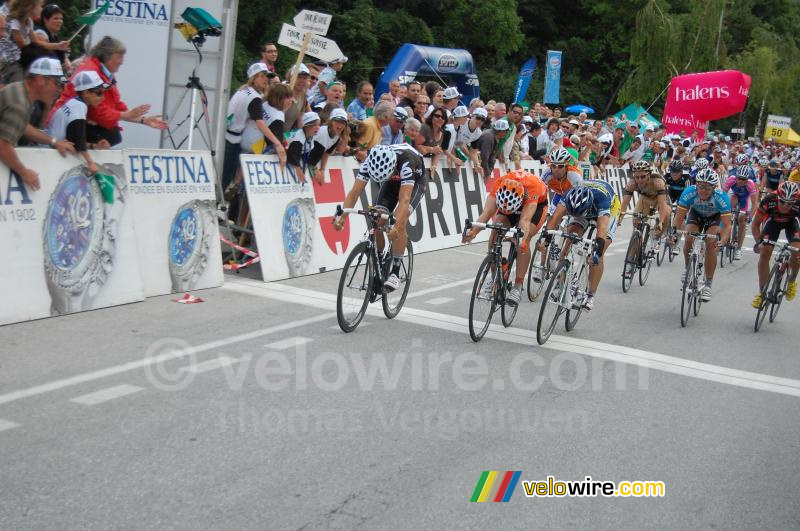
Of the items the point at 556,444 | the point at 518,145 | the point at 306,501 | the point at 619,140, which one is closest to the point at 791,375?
the point at 556,444

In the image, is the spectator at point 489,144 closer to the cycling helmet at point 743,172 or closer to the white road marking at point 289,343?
the cycling helmet at point 743,172

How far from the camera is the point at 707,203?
1163 cm

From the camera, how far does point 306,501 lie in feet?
15.5

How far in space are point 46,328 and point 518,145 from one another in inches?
493

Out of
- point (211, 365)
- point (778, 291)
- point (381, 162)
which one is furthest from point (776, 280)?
point (211, 365)

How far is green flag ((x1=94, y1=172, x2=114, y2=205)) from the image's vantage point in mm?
9109

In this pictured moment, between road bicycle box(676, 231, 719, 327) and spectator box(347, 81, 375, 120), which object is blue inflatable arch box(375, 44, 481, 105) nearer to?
spectator box(347, 81, 375, 120)

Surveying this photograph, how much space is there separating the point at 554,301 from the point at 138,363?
4.13 metres

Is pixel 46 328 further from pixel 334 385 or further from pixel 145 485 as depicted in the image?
pixel 145 485

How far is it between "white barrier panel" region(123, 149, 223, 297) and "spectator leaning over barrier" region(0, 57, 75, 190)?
1318 mm

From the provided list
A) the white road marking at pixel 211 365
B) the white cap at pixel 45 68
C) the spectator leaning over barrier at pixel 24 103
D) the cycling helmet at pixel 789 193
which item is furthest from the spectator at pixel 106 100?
the cycling helmet at pixel 789 193

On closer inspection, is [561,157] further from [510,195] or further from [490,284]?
[490,284]

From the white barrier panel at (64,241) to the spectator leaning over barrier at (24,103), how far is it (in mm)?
101

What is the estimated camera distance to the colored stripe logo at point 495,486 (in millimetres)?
4992
